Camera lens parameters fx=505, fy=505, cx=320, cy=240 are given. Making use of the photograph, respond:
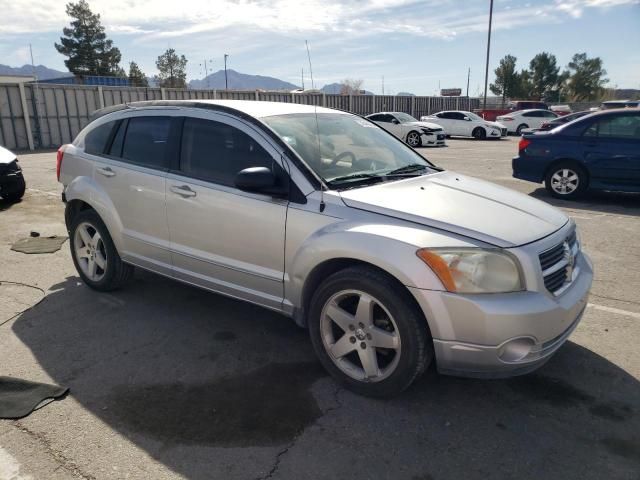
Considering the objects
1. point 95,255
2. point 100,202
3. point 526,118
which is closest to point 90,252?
point 95,255

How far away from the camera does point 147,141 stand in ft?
14.0

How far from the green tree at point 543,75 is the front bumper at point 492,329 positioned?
7192 centimetres

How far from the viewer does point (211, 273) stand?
3.76 m

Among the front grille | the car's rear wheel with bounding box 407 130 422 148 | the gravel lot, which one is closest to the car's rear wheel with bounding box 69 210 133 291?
the gravel lot

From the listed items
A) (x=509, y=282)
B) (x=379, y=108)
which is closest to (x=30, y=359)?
(x=509, y=282)

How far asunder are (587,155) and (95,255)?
800 cm

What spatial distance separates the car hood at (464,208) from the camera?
285cm

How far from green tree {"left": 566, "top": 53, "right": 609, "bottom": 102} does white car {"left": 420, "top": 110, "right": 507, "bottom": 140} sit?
54.1 metres

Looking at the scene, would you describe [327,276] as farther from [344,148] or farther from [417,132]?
[417,132]

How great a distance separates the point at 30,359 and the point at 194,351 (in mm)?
1119

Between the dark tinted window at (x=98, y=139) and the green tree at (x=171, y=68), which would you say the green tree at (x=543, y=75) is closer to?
the green tree at (x=171, y=68)

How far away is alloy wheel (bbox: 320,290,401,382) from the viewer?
9.67 feet

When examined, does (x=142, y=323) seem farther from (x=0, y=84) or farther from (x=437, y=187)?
(x=0, y=84)

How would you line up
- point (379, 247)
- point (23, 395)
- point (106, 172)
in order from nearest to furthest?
point (379, 247), point (23, 395), point (106, 172)
